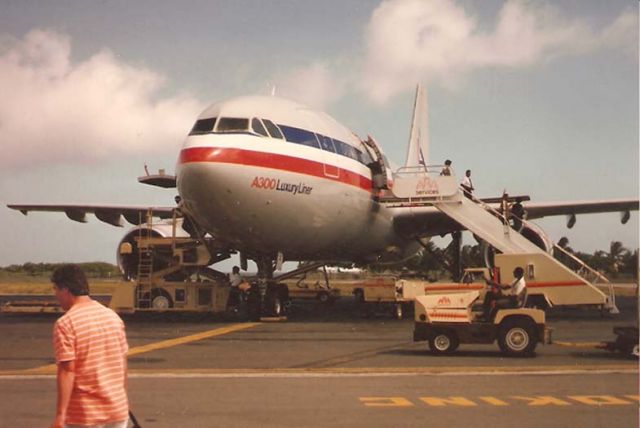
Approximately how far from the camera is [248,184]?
52.3 ft

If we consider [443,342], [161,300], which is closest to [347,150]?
[161,300]

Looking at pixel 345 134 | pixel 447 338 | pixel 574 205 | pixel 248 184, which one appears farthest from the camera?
pixel 574 205

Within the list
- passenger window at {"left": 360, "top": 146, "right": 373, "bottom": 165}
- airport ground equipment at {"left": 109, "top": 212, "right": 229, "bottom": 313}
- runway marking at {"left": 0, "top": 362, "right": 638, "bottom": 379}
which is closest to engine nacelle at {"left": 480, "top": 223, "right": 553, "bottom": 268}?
passenger window at {"left": 360, "top": 146, "right": 373, "bottom": 165}

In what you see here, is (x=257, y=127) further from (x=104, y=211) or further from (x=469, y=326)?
(x=104, y=211)

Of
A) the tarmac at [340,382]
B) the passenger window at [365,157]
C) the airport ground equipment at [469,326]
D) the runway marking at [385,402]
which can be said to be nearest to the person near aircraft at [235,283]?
the passenger window at [365,157]

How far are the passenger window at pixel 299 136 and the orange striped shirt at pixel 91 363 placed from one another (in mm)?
13009

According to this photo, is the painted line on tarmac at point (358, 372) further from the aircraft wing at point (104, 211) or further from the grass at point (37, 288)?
the grass at point (37, 288)

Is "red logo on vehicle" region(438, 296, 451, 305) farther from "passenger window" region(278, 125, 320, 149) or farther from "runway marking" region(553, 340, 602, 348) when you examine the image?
"passenger window" region(278, 125, 320, 149)

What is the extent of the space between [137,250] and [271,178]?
7292 mm

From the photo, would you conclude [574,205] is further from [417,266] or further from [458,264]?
[417,266]

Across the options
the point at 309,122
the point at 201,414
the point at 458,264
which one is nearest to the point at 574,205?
the point at 458,264

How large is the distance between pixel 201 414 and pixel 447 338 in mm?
5803

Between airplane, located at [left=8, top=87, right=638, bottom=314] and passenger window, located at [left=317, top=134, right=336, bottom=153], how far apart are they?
0.10 feet

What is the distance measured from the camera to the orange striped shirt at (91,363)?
4.19 metres
